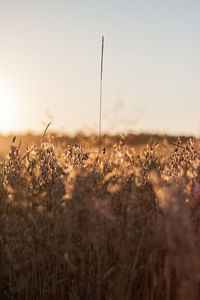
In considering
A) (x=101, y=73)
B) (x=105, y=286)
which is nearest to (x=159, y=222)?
(x=105, y=286)

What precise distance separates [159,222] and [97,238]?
287 mm

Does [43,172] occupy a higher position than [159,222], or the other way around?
[43,172]

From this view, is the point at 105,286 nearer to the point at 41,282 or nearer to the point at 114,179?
the point at 41,282

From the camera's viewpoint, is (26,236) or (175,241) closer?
(175,241)

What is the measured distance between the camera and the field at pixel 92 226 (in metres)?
1.79

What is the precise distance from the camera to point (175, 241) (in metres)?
1.16

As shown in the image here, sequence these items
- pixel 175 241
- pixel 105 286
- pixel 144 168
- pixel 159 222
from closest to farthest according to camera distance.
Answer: pixel 175 241 → pixel 159 222 → pixel 105 286 → pixel 144 168

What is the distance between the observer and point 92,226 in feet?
5.84

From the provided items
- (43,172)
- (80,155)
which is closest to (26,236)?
(43,172)

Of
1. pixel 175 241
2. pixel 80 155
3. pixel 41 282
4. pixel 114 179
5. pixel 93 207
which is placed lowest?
pixel 41 282

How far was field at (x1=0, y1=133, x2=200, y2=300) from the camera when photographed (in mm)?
1794

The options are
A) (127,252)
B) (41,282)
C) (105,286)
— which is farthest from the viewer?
(41,282)

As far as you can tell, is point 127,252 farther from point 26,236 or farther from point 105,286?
point 26,236

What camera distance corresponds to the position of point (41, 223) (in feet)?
7.55
